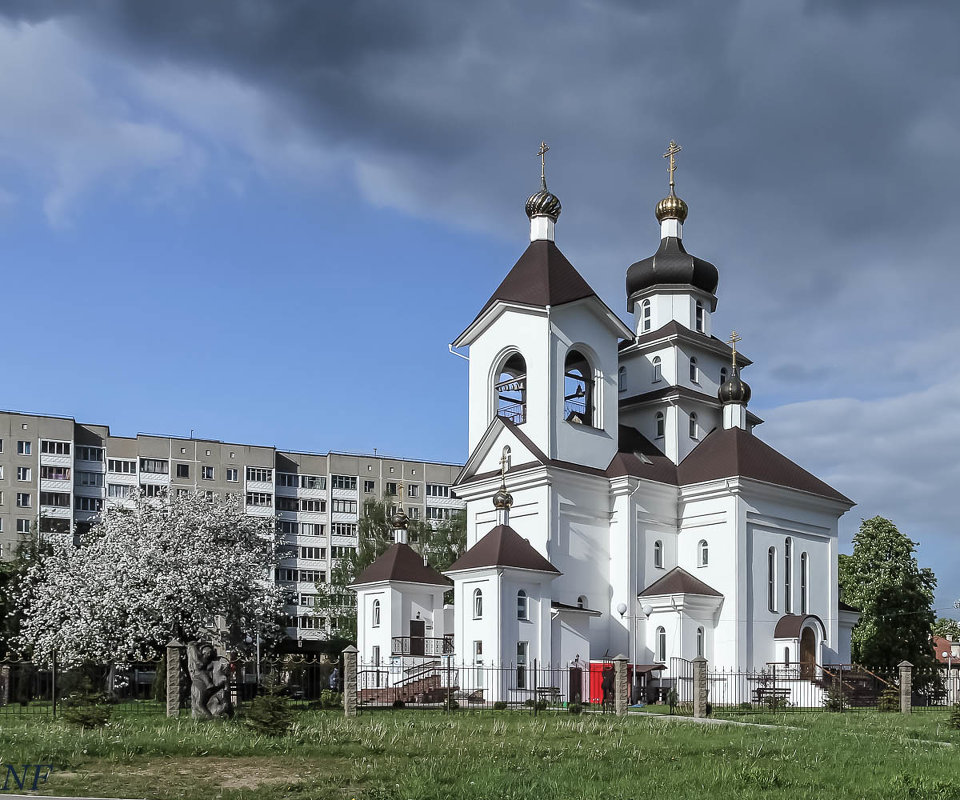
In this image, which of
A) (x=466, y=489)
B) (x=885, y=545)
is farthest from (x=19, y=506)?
(x=885, y=545)

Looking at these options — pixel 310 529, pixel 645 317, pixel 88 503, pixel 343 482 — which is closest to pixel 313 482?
pixel 343 482

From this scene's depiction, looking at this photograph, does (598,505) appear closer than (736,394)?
Yes

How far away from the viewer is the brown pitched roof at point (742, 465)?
37469mm

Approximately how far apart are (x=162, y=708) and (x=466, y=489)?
1470cm

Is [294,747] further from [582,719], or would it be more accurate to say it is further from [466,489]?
[466,489]

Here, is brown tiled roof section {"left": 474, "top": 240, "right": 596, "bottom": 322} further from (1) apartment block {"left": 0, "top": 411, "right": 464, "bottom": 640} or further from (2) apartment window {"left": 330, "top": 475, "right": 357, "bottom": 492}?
(2) apartment window {"left": 330, "top": 475, "right": 357, "bottom": 492}

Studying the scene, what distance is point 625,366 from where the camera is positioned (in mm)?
43406

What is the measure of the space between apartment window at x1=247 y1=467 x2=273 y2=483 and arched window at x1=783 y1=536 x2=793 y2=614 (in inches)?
1659

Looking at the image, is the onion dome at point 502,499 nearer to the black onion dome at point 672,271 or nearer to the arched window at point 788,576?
the arched window at point 788,576

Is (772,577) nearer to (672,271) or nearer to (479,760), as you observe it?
(672,271)

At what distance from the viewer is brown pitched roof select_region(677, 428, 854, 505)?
37469mm

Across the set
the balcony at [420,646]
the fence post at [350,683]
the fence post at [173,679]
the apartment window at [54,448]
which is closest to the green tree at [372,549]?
the balcony at [420,646]

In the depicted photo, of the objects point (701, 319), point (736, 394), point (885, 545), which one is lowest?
point (885, 545)

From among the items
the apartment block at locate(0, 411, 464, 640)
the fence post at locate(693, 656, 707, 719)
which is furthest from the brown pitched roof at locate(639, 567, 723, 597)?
the apartment block at locate(0, 411, 464, 640)
